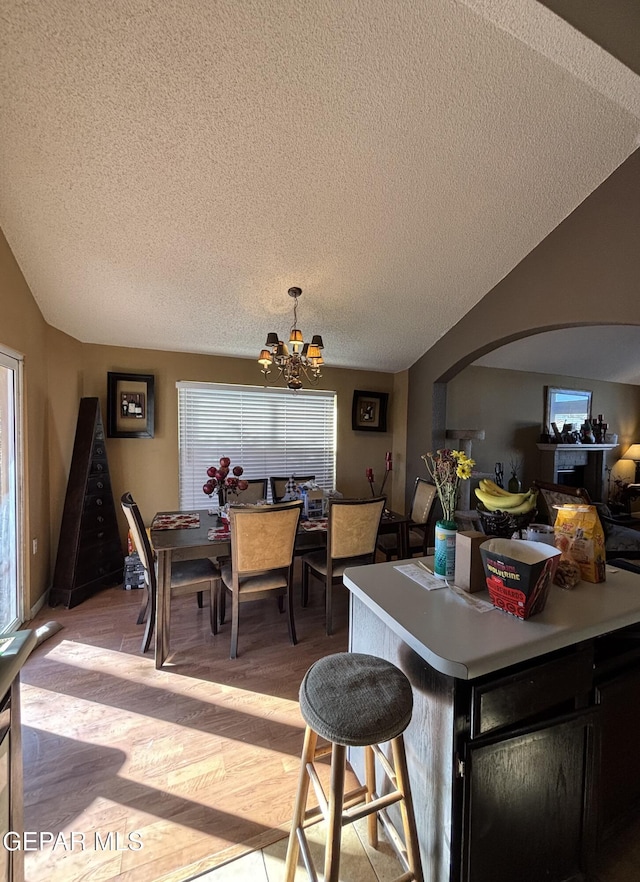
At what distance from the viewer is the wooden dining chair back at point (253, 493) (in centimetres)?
346

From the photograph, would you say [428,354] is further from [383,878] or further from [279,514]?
[383,878]

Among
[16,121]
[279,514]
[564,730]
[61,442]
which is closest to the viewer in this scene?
[564,730]

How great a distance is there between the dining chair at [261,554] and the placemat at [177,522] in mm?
507

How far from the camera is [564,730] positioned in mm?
999

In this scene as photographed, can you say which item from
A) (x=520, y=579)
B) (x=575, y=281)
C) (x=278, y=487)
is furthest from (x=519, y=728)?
(x=278, y=487)

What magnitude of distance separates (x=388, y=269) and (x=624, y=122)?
1.47 metres

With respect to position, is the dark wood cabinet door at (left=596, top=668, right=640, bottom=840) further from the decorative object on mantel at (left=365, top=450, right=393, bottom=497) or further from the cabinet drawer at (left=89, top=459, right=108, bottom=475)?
the cabinet drawer at (left=89, top=459, right=108, bottom=475)

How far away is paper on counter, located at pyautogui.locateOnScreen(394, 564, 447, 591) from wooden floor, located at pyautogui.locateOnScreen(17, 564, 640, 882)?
1.03m

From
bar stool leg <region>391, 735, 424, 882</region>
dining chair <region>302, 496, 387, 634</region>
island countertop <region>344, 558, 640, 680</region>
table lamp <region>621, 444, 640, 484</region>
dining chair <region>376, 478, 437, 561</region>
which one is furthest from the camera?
table lamp <region>621, 444, 640, 484</region>

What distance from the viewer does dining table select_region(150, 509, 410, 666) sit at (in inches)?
86.3

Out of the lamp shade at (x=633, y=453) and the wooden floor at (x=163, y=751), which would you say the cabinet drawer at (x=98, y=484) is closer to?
the wooden floor at (x=163, y=751)

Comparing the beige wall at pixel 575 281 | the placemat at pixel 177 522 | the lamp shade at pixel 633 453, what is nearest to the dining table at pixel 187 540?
the placemat at pixel 177 522

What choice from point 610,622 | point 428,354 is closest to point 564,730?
point 610,622

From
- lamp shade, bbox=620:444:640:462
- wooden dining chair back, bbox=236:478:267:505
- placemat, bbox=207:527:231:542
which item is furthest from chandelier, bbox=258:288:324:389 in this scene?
lamp shade, bbox=620:444:640:462
